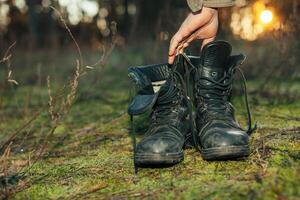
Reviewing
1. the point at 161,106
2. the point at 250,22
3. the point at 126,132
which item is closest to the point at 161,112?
the point at 161,106

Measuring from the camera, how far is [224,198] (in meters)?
1.86

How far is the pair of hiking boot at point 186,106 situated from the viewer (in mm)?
2266

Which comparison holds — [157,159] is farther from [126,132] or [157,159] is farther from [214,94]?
[126,132]

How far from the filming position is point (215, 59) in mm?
2541

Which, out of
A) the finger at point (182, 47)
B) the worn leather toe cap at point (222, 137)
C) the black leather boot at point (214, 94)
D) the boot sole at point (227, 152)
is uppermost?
the finger at point (182, 47)

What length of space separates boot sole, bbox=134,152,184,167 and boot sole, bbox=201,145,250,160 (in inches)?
5.8

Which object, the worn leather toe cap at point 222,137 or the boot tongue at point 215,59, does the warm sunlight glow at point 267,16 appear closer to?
the boot tongue at point 215,59

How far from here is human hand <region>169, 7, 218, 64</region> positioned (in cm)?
257

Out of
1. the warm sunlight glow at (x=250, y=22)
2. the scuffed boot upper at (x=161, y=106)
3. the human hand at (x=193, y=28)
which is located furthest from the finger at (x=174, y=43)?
the warm sunlight glow at (x=250, y=22)

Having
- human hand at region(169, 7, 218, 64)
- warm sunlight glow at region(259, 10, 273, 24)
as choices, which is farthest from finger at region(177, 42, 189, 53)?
warm sunlight glow at region(259, 10, 273, 24)

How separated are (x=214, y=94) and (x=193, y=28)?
0.37 m

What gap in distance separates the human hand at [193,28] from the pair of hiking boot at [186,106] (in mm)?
71

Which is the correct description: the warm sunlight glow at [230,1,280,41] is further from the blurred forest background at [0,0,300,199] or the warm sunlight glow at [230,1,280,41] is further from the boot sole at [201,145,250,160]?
the boot sole at [201,145,250,160]

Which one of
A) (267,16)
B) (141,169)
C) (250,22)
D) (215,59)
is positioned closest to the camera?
(141,169)
